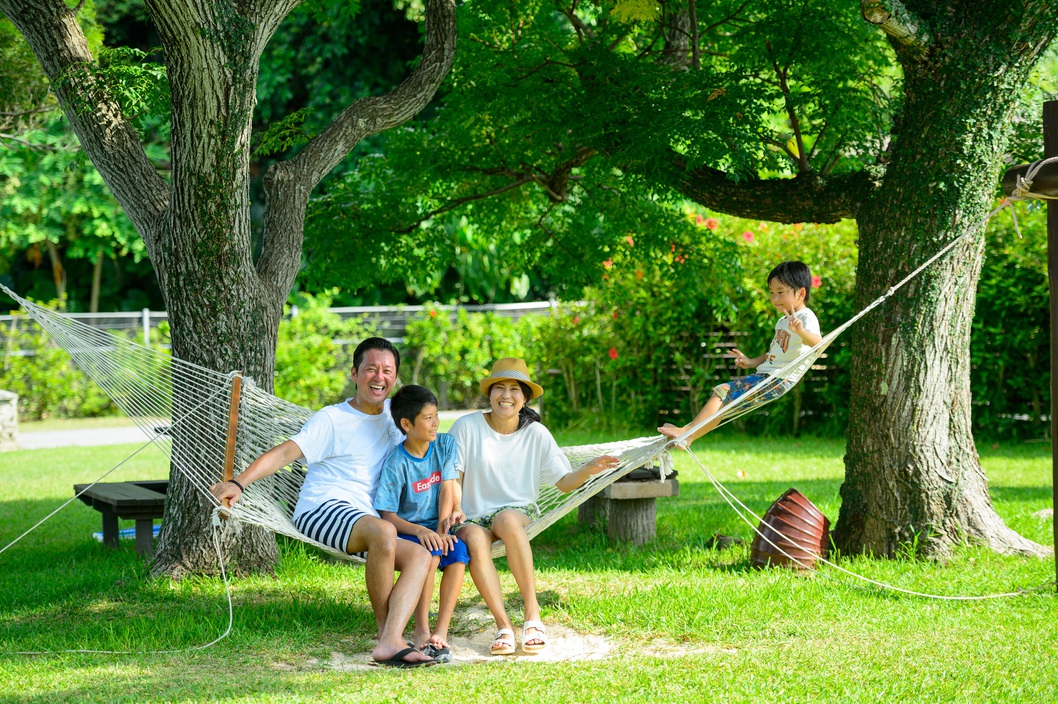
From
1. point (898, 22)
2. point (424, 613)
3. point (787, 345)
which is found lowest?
point (424, 613)

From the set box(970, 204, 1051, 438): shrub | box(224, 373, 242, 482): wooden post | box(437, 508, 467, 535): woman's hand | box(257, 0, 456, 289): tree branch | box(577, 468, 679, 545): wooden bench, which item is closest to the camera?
box(437, 508, 467, 535): woman's hand

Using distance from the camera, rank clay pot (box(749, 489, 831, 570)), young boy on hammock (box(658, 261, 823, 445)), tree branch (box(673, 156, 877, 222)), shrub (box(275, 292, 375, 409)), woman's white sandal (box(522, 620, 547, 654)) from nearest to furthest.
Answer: woman's white sandal (box(522, 620, 547, 654)) → young boy on hammock (box(658, 261, 823, 445)) → clay pot (box(749, 489, 831, 570)) → tree branch (box(673, 156, 877, 222)) → shrub (box(275, 292, 375, 409))

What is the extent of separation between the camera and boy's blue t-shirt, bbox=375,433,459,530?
3418mm

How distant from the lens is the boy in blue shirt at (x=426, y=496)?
3271 mm

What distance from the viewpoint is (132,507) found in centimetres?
442

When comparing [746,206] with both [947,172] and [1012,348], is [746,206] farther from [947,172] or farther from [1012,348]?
[1012,348]

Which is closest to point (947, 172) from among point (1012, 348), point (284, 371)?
point (1012, 348)

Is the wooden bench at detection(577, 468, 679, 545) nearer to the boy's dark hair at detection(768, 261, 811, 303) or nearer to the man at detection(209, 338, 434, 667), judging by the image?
the boy's dark hair at detection(768, 261, 811, 303)

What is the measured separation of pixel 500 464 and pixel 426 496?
27 cm

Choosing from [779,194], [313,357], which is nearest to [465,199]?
[779,194]

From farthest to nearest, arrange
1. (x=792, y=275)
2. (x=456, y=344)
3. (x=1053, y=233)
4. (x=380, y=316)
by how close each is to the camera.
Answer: (x=380, y=316) < (x=456, y=344) < (x=792, y=275) < (x=1053, y=233)

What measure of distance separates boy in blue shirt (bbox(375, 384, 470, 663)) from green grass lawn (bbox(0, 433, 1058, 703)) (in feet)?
0.78

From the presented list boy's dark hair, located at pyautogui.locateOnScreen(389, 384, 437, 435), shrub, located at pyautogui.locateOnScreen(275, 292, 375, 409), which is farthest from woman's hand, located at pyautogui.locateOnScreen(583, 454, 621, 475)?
Result: shrub, located at pyautogui.locateOnScreen(275, 292, 375, 409)

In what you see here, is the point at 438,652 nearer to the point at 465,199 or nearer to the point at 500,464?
the point at 500,464
